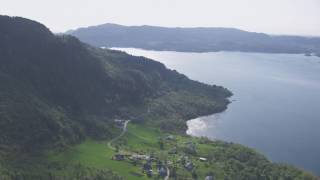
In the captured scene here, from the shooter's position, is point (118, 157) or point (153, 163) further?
point (118, 157)

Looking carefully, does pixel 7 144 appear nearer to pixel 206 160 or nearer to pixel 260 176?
pixel 206 160

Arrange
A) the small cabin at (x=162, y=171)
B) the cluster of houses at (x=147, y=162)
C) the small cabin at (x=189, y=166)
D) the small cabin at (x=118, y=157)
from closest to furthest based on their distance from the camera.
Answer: the small cabin at (x=162, y=171), the cluster of houses at (x=147, y=162), the small cabin at (x=189, y=166), the small cabin at (x=118, y=157)

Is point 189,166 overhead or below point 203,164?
overhead

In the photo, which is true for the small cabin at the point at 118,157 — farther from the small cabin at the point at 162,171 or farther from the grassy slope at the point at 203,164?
the small cabin at the point at 162,171

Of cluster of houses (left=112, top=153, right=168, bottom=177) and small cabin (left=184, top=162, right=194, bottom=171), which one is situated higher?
small cabin (left=184, top=162, right=194, bottom=171)

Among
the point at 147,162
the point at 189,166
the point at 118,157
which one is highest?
the point at 189,166

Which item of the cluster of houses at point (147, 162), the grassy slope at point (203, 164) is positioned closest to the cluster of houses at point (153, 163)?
the cluster of houses at point (147, 162)

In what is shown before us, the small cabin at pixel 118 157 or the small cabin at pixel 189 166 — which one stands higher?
the small cabin at pixel 189 166

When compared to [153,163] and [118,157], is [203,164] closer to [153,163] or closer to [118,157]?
[153,163]

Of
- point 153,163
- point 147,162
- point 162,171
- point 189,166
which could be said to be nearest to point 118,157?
point 147,162

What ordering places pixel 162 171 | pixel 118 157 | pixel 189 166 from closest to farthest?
1. pixel 162 171
2. pixel 189 166
3. pixel 118 157

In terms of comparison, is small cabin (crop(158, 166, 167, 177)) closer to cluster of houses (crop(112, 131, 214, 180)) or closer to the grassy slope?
cluster of houses (crop(112, 131, 214, 180))

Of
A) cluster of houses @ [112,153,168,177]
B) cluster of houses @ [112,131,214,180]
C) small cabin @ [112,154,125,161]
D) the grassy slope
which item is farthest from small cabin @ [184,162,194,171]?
small cabin @ [112,154,125,161]
